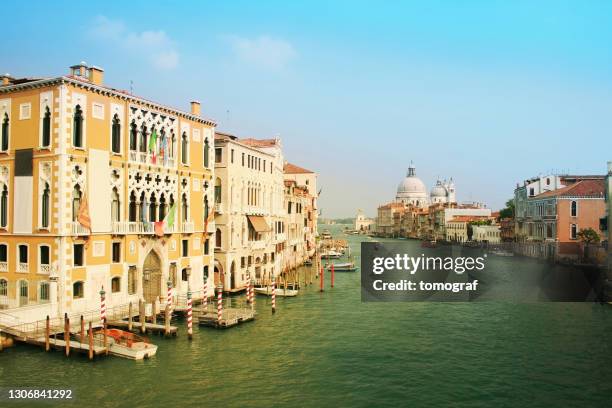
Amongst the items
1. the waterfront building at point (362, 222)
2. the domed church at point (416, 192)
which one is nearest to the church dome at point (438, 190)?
the domed church at point (416, 192)

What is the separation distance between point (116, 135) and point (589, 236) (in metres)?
37.9

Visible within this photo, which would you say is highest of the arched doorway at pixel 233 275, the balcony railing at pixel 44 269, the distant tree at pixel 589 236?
the distant tree at pixel 589 236

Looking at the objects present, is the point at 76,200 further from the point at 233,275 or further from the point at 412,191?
the point at 412,191

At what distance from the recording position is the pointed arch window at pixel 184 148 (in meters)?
24.9

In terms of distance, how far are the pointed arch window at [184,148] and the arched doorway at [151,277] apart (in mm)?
4529

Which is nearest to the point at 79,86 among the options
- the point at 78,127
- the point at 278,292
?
the point at 78,127

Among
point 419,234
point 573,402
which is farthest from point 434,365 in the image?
point 419,234

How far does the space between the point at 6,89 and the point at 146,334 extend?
10.2 meters

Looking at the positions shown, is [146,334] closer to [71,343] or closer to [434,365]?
[71,343]

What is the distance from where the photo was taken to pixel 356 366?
16672 mm

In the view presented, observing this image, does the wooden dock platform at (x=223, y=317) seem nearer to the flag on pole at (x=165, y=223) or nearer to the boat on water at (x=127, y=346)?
the flag on pole at (x=165, y=223)

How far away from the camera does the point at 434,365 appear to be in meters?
16.8

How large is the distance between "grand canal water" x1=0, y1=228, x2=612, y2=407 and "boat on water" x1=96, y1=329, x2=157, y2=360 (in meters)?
0.30

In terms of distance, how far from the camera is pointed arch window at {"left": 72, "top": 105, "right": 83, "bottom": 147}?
1948 centimetres
